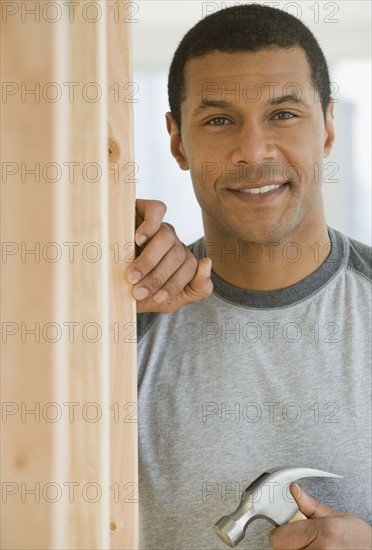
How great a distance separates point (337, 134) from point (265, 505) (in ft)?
8.02

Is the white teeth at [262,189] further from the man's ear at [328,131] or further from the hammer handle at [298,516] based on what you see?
the hammer handle at [298,516]

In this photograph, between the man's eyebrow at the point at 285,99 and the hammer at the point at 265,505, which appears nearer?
the hammer at the point at 265,505

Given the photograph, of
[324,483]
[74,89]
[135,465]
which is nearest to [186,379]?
[324,483]

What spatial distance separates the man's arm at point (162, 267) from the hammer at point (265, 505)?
0.83 feet

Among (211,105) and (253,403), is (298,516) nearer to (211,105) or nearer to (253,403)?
(253,403)

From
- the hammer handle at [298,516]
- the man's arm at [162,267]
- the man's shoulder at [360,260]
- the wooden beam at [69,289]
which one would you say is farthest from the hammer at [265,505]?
the man's shoulder at [360,260]

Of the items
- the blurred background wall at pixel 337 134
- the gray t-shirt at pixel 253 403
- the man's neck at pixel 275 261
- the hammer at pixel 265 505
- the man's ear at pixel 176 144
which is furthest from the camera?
the blurred background wall at pixel 337 134

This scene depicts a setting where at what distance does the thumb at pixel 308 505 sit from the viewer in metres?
0.87

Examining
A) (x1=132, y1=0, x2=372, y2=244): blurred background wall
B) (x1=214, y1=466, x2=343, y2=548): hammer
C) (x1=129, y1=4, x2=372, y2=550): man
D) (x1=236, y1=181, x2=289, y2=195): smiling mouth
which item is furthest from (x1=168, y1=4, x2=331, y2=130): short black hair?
(x1=132, y1=0, x2=372, y2=244): blurred background wall

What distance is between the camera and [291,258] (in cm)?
117

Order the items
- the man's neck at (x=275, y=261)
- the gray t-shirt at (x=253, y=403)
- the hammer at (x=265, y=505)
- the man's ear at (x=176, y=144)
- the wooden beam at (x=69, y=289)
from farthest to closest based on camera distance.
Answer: the man's ear at (x=176, y=144), the man's neck at (x=275, y=261), the gray t-shirt at (x=253, y=403), the hammer at (x=265, y=505), the wooden beam at (x=69, y=289)

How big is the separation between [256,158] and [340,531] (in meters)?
0.53

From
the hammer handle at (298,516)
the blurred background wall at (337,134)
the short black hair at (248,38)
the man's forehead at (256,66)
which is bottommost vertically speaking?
the hammer handle at (298,516)

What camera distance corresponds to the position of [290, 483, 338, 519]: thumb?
0.87 m
